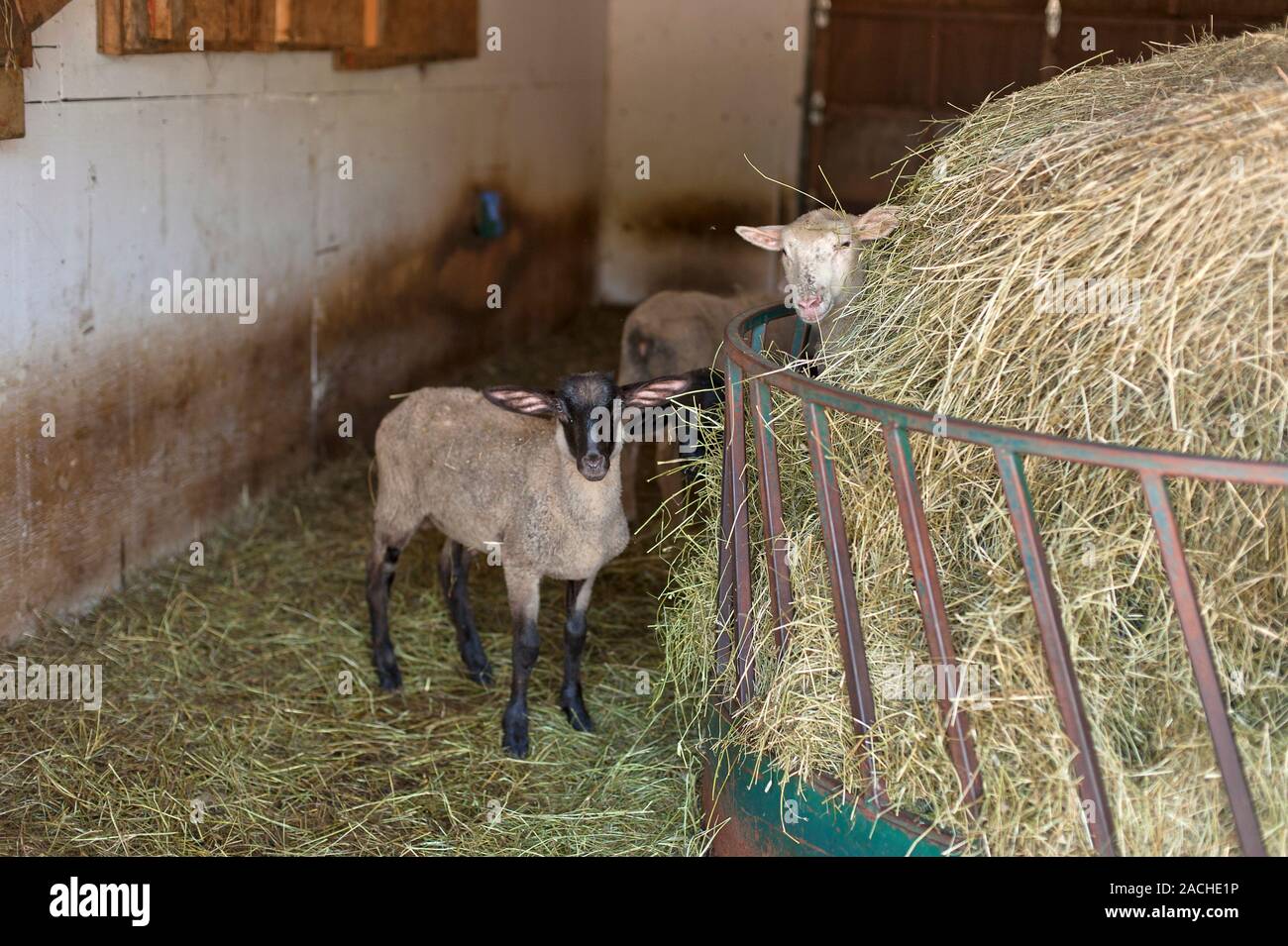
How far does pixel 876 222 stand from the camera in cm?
509

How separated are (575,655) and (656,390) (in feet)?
3.75

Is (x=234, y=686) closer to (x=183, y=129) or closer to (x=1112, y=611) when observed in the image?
(x=183, y=129)

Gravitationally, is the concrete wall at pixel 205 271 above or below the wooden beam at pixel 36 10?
below

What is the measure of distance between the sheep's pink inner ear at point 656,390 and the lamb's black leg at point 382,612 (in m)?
1.44

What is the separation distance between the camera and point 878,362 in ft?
13.1

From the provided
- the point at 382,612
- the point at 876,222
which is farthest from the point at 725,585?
the point at 382,612

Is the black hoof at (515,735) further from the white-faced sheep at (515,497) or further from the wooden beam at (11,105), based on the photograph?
the wooden beam at (11,105)

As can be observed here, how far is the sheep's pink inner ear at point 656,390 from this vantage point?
4652mm

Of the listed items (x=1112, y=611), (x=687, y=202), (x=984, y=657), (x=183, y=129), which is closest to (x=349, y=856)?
(x=984, y=657)

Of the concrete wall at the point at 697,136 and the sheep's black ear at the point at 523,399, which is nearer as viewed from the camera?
the sheep's black ear at the point at 523,399

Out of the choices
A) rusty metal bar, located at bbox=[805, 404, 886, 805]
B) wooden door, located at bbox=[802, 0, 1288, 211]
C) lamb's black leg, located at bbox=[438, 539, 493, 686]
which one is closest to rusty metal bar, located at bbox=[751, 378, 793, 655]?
rusty metal bar, located at bbox=[805, 404, 886, 805]

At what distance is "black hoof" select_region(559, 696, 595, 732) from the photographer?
5273 millimetres

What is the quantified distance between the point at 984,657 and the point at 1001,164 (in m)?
1.44

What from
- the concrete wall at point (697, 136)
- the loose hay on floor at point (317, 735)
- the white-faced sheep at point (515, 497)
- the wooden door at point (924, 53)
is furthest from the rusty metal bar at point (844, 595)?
the concrete wall at point (697, 136)
